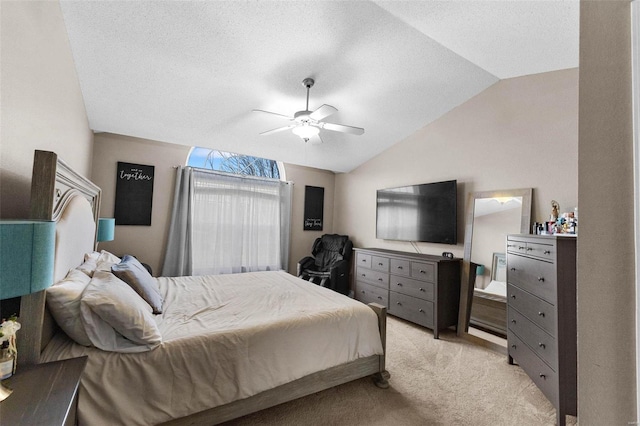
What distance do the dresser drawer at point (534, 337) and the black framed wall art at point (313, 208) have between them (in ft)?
11.5

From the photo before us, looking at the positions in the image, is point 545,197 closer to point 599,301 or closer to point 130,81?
point 599,301

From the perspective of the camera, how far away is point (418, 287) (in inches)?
129

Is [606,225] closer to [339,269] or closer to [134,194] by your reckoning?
[339,269]

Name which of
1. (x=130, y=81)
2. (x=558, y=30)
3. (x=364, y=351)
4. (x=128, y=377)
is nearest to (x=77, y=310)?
(x=128, y=377)

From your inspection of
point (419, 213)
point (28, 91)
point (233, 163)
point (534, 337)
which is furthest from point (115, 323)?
point (233, 163)

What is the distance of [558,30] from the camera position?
78.6 inches

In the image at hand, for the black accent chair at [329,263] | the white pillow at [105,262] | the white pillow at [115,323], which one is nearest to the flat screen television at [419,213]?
the black accent chair at [329,263]

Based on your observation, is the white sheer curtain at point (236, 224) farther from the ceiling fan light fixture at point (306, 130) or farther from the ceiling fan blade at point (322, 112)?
the ceiling fan blade at point (322, 112)

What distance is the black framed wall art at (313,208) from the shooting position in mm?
5246

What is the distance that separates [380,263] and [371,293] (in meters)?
0.51

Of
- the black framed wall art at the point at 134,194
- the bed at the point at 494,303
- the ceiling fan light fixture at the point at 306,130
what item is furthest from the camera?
the black framed wall art at the point at 134,194

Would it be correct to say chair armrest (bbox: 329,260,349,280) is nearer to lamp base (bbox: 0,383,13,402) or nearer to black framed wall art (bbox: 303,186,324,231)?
black framed wall art (bbox: 303,186,324,231)

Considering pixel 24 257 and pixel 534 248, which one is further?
pixel 534 248

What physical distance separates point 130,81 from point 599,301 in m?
3.59
